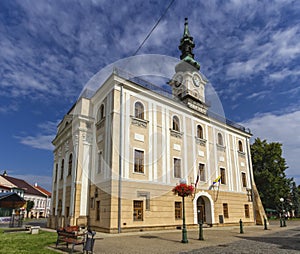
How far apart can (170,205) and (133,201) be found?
333cm

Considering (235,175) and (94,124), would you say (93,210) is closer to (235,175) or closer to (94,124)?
(94,124)

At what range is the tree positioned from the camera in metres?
34.3

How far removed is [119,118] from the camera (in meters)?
17.3

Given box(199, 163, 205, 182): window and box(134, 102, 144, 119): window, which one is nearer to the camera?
box(134, 102, 144, 119): window

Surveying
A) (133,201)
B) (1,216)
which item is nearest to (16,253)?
(133,201)

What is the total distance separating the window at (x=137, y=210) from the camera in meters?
16.4

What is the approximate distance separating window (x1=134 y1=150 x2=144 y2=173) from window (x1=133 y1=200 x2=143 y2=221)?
211 cm

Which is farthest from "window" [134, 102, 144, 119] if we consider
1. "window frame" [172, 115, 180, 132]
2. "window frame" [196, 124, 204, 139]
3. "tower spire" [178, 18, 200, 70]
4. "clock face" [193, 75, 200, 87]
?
"tower spire" [178, 18, 200, 70]

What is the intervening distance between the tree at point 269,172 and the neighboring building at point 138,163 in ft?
35.0

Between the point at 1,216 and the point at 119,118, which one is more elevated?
the point at 119,118

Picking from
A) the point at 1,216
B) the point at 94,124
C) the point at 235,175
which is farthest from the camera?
the point at 1,216

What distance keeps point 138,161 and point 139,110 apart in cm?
388

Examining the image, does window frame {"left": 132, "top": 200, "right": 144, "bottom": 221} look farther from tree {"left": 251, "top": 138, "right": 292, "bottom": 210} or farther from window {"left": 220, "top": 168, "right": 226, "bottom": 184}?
tree {"left": 251, "top": 138, "right": 292, "bottom": 210}

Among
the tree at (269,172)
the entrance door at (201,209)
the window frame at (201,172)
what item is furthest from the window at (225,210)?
the tree at (269,172)
